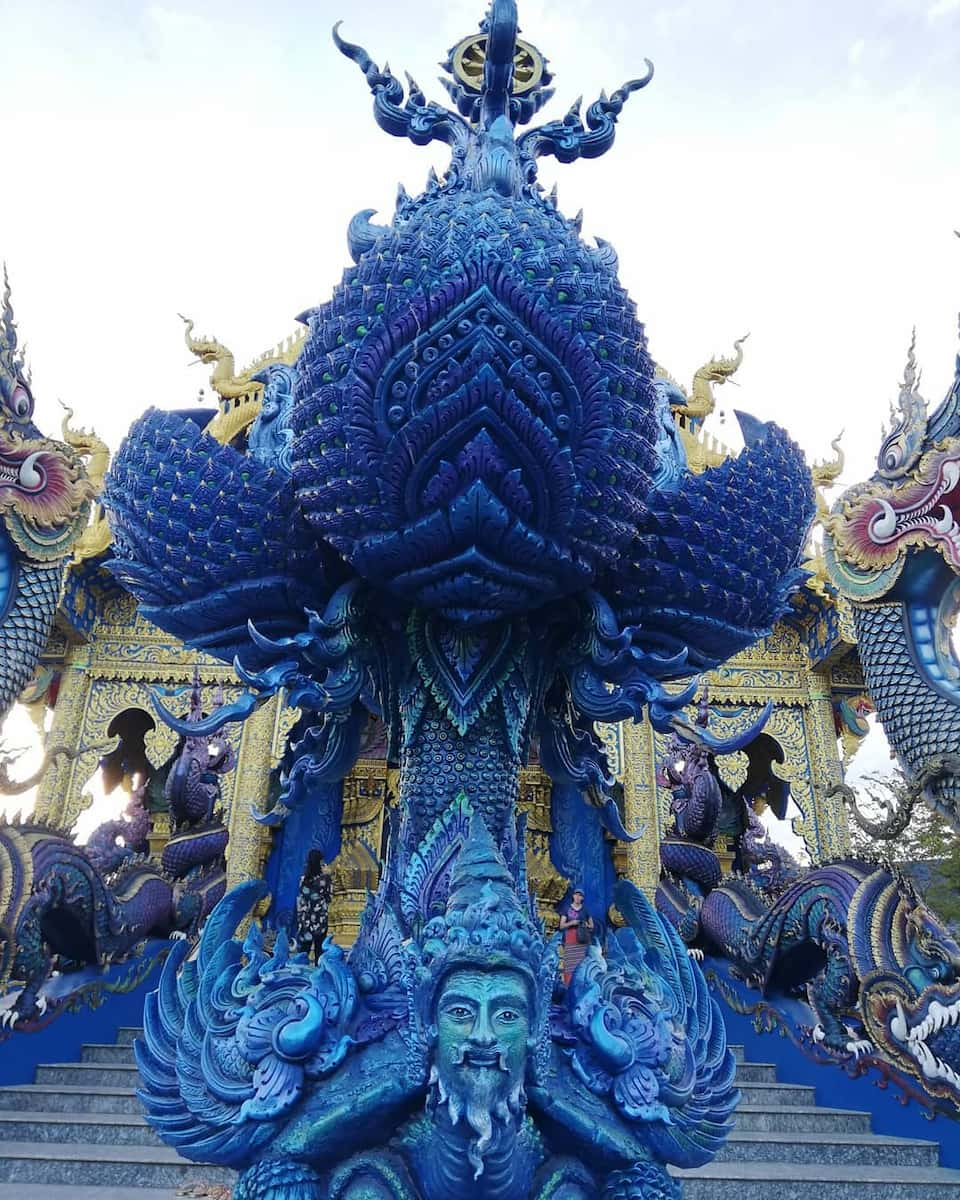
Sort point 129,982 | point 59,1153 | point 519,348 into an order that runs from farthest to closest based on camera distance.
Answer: point 129,982, point 59,1153, point 519,348

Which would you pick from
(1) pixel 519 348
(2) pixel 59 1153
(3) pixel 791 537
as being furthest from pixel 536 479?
(2) pixel 59 1153

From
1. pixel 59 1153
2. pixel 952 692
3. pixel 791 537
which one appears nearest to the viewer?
pixel 791 537

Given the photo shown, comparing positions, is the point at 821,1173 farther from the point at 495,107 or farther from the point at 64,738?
the point at 64,738

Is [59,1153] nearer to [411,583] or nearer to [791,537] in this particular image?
[411,583]

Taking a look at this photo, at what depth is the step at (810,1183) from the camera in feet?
10.7

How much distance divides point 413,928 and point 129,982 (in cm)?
450

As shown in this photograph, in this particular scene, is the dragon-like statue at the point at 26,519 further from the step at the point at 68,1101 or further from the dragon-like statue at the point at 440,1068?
the dragon-like statue at the point at 440,1068

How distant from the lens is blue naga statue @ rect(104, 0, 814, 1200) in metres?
1.65

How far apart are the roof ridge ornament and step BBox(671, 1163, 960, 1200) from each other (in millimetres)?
3552

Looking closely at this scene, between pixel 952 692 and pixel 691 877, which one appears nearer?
pixel 952 692

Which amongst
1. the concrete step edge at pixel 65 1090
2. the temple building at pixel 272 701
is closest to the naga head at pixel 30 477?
A: the temple building at pixel 272 701

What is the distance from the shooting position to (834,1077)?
451cm

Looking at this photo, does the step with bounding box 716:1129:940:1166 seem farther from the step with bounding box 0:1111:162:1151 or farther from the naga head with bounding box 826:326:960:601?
the naga head with bounding box 826:326:960:601

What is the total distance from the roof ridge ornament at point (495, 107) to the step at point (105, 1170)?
355 cm
